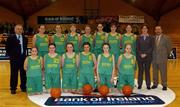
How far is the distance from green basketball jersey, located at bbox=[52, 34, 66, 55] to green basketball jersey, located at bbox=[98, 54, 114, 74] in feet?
4.04

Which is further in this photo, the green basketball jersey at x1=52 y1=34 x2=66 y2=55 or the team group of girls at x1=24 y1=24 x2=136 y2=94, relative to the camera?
the green basketball jersey at x1=52 y1=34 x2=66 y2=55

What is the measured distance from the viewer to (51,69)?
23.3 feet

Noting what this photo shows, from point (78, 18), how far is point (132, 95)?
1555 centimetres

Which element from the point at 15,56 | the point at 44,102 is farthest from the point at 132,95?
the point at 15,56

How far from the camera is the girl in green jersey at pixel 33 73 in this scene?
6988 millimetres

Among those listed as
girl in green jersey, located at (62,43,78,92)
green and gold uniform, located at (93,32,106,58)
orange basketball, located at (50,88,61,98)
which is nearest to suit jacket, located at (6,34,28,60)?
girl in green jersey, located at (62,43,78,92)

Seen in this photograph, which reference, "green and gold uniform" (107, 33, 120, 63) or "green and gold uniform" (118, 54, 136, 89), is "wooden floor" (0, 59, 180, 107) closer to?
"green and gold uniform" (118, 54, 136, 89)

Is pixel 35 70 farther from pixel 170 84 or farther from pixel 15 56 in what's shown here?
pixel 170 84

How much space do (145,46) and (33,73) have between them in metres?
2.46

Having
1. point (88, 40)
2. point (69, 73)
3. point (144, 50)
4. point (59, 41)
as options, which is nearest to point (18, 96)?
point (69, 73)

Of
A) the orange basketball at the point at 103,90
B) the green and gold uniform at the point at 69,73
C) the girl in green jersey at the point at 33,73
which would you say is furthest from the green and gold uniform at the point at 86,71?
the girl in green jersey at the point at 33,73

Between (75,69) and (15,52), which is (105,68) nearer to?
(75,69)

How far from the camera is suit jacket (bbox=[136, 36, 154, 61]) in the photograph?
23.9 feet

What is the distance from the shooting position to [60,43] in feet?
25.7
